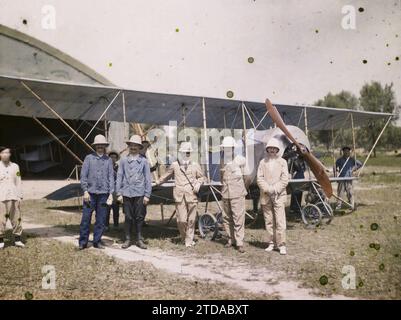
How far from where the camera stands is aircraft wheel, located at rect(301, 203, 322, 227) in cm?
882

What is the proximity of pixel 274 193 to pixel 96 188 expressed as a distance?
122 inches

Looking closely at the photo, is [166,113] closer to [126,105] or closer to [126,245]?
[126,105]

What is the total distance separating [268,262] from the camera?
575 cm

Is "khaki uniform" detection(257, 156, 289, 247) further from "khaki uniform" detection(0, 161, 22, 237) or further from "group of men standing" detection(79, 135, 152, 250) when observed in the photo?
"khaki uniform" detection(0, 161, 22, 237)

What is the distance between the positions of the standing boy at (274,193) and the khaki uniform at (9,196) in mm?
4325

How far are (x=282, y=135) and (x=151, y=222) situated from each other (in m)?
4.10

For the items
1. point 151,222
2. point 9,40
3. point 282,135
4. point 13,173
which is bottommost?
point 151,222

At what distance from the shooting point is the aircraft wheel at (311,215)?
8.82m

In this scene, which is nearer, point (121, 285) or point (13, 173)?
point (121, 285)

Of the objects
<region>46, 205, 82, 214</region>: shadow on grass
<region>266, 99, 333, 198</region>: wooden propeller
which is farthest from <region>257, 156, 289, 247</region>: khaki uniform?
<region>46, 205, 82, 214</region>: shadow on grass

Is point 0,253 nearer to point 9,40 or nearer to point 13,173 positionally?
point 13,173

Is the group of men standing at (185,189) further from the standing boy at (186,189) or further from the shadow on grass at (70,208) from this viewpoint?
the shadow on grass at (70,208)
